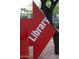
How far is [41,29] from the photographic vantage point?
4.76m

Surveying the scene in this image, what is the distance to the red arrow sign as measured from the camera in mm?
4579

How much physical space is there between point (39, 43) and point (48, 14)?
5.54 ft

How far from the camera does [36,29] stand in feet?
15.2

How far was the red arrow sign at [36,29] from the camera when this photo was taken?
458 cm
